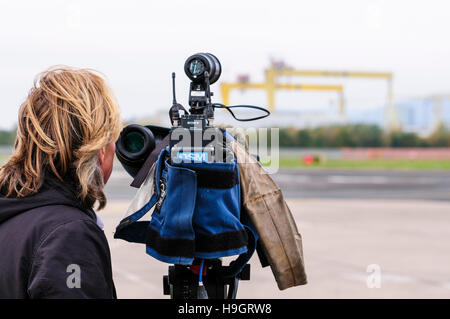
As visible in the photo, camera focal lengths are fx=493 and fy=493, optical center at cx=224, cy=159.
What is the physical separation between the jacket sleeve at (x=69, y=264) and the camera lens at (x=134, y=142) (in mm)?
640

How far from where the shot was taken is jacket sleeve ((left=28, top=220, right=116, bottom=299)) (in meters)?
1.08

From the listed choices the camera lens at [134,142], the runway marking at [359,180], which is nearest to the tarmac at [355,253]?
the camera lens at [134,142]

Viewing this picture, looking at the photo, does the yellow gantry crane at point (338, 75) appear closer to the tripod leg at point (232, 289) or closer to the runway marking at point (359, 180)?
the runway marking at point (359, 180)

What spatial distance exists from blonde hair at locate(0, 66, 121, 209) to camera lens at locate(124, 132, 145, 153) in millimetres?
463

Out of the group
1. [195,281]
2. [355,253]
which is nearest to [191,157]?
[195,281]

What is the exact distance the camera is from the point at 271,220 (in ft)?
5.32

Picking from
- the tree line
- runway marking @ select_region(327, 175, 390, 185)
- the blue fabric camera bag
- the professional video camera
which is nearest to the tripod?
the professional video camera

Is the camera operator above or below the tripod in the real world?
above

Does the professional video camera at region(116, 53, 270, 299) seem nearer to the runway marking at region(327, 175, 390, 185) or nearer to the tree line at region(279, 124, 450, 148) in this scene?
the runway marking at region(327, 175, 390, 185)

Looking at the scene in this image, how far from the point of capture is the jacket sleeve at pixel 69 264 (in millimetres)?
1076

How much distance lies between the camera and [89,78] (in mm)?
1291
